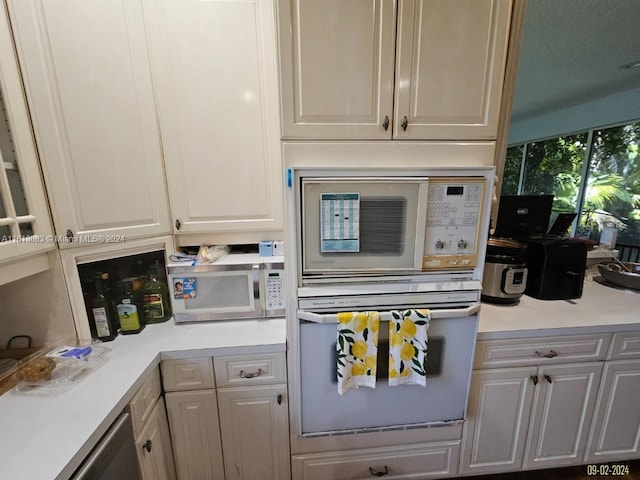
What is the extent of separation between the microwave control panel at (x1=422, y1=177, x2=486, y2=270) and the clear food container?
1348mm

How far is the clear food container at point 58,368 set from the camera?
36.5 inches

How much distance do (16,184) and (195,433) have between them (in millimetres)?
1169

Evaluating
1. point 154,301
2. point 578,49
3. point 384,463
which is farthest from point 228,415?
point 578,49

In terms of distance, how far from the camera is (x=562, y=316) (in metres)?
1.31

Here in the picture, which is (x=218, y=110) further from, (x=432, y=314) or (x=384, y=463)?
(x=384, y=463)

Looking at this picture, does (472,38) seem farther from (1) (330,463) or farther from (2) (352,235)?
(1) (330,463)

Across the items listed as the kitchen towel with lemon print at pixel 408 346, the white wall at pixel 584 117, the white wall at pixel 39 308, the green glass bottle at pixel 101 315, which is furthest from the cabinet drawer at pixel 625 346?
the white wall at pixel 584 117

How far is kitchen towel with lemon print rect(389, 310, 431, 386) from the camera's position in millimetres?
1059

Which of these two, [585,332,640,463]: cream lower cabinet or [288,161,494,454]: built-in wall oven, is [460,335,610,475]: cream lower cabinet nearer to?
[585,332,640,463]: cream lower cabinet

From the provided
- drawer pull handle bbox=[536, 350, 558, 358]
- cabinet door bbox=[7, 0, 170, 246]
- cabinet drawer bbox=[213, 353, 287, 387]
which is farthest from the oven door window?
cabinet door bbox=[7, 0, 170, 246]

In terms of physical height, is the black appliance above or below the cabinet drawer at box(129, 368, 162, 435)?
above

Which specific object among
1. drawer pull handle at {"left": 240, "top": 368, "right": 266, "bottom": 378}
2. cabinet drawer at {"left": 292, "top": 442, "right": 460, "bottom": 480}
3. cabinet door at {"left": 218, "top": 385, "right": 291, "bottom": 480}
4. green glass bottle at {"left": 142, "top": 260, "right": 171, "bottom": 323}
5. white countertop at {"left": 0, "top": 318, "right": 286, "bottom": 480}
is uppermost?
green glass bottle at {"left": 142, "top": 260, "right": 171, "bottom": 323}

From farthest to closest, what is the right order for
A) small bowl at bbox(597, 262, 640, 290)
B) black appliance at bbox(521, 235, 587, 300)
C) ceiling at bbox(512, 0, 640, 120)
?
ceiling at bbox(512, 0, 640, 120), small bowl at bbox(597, 262, 640, 290), black appliance at bbox(521, 235, 587, 300)

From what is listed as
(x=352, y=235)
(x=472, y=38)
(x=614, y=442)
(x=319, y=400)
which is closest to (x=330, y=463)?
(x=319, y=400)
